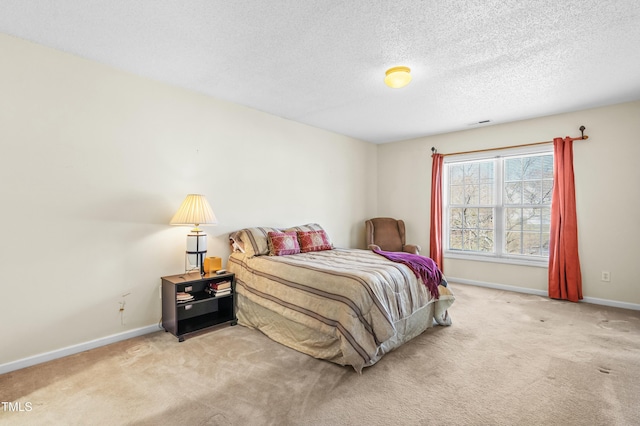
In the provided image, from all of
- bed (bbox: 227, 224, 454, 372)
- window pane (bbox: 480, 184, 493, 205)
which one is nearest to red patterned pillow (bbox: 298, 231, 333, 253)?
bed (bbox: 227, 224, 454, 372)

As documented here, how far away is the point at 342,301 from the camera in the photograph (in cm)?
230

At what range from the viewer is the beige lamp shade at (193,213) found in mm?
2912

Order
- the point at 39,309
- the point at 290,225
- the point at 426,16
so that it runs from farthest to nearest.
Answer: the point at 290,225, the point at 39,309, the point at 426,16

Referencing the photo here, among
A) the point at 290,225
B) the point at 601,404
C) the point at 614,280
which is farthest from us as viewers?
the point at 290,225

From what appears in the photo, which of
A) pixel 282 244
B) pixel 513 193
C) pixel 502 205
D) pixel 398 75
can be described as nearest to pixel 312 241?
pixel 282 244

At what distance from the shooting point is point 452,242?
5.18m

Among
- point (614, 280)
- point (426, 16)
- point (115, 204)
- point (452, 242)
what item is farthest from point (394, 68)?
point (614, 280)

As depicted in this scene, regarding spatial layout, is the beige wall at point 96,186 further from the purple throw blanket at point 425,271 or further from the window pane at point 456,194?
the window pane at point 456,194

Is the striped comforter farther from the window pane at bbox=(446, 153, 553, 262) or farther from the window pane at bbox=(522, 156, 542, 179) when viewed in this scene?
the window pane at bbox=(522, 156, 542, 179)

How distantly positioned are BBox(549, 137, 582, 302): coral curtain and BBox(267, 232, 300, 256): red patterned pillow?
11.2 feet

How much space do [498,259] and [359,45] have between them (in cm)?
384

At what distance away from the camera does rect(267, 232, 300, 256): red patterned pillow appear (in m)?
3.44

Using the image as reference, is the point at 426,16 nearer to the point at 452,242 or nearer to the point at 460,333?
the point at 460,333

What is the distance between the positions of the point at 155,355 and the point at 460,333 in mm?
2736
